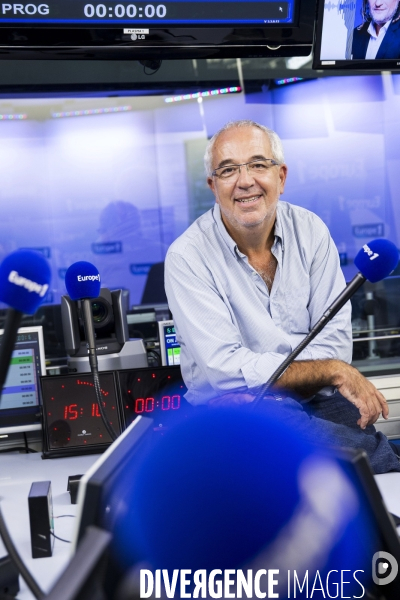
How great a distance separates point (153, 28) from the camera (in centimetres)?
227

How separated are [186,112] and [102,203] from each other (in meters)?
0.88

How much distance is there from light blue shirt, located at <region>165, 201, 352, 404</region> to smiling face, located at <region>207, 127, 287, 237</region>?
0.26 ft

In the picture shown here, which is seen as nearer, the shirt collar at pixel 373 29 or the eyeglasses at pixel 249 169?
the eyeglasses at pixel 249 169

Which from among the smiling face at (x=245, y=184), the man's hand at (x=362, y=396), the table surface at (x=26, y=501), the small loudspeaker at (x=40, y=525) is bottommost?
the table surface at (x=26, y=501)

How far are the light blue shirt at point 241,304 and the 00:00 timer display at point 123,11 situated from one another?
0.67m

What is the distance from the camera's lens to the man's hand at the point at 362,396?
6.78ft

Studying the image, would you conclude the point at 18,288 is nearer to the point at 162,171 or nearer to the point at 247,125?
the point at 247,125

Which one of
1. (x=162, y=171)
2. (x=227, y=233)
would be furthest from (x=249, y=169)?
(x=162, y=171)

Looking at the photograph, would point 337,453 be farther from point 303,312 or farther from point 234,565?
point 303,312

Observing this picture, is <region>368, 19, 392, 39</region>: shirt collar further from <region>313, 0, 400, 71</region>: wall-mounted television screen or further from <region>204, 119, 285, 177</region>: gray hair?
<region>204, 119, 285, 177</region>: gray hair

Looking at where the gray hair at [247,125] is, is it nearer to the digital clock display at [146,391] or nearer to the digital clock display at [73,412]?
the digital clock display at [146,391]

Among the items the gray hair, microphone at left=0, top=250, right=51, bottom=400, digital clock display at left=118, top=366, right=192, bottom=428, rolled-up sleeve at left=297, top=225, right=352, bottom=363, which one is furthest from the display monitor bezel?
microphone at left=0, top=250, right=51, bottom=400

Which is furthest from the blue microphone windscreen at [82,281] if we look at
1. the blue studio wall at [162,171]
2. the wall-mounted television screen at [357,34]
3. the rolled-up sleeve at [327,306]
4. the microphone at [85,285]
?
the blue studio wall at [162,171]

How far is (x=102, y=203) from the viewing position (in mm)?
5133
